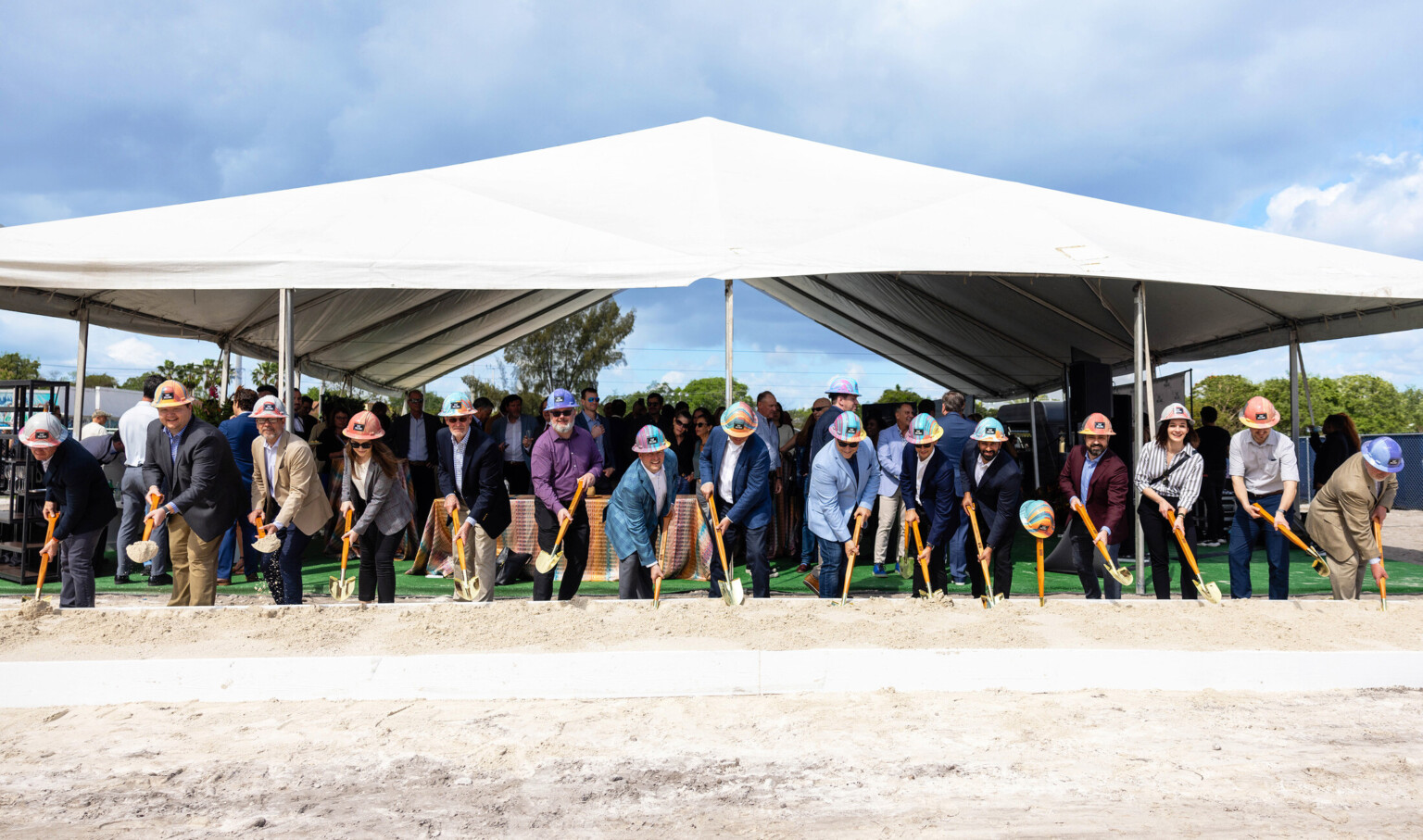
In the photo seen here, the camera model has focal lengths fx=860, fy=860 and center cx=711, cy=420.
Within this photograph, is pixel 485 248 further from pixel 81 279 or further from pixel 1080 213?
pixel 1080 213

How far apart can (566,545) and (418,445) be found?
2.95 meters

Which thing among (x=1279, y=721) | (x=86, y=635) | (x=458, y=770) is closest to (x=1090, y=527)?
(x=1279, y=721)

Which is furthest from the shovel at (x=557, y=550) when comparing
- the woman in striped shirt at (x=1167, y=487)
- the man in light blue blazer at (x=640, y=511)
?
the woman in striped shirt at (x=1167, y=487)

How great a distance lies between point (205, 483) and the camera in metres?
4.89

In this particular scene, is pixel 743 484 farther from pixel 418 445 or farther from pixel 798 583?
pixel 418 445

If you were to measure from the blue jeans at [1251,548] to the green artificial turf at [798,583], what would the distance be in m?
1.20

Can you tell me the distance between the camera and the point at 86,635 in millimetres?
4438

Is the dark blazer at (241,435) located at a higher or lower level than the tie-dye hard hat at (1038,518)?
higher

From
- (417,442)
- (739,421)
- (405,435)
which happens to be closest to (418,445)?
(417,442)

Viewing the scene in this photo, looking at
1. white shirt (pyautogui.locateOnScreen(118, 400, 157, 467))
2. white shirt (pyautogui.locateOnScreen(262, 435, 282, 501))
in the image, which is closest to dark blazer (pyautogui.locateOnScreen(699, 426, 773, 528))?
white shirt (pyautogui.locateOnScreen(262, 435, 282, 501))

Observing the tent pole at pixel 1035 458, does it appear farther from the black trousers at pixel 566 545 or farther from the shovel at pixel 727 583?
the black trousers at pixel 566 545

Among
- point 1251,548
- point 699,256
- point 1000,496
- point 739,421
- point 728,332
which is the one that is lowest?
point 1251,548

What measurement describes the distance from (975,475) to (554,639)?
9.23 ft

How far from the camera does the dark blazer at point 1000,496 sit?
5250 millimetres
